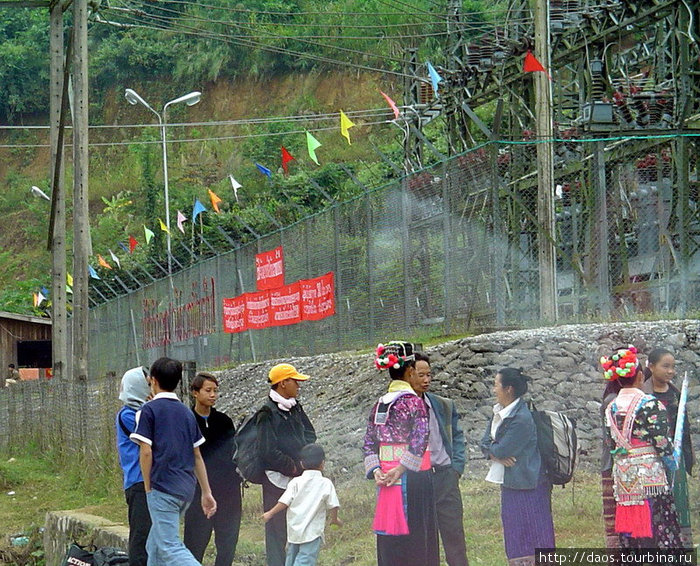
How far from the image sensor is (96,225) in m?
78.8

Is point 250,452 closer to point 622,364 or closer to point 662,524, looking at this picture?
point 622,364

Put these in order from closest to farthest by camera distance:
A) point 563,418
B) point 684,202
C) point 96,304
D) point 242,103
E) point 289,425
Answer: point 563,418
point 289,425
point 684,202
point 96,304
point 242,103

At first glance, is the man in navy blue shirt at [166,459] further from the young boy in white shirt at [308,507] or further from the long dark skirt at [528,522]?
the long dark skirt at [528,522]

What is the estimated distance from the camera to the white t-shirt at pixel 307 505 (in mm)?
8852

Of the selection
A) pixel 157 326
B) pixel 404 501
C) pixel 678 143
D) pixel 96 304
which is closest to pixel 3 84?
pixel 96 304

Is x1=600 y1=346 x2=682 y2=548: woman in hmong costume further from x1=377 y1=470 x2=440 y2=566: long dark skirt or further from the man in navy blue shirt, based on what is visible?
the man in navy blue shirt

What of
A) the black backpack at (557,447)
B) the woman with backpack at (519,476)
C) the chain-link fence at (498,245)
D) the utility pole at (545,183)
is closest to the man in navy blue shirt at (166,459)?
the woman with backpack at (519,476)

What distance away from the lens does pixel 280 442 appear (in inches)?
371

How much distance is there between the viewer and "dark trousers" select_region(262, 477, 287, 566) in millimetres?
9547

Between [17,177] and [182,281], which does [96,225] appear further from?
[182,281]

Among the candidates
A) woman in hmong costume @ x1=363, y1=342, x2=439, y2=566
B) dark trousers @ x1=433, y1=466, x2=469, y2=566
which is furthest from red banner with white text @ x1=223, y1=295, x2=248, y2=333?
woman in hmong costume @ x1=363, y1=342, x2=439, y2=566

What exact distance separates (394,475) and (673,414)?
1.80 meters

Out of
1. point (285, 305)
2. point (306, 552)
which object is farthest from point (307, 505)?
point (285, 305)

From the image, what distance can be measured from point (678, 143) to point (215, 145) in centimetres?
6784
